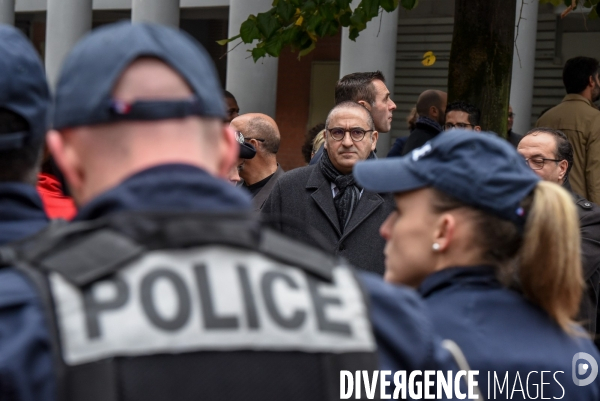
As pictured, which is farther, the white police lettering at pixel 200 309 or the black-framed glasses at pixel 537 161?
the black-framed glasses at pixel 537 161

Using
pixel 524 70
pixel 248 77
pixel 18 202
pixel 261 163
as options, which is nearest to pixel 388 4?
pixel 261 163

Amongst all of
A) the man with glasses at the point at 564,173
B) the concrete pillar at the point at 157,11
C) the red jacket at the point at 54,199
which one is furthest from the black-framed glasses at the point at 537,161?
the concrete pillar at the point at 157,11

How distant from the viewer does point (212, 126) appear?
143 centimetres

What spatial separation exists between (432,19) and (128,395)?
14423 millimetres

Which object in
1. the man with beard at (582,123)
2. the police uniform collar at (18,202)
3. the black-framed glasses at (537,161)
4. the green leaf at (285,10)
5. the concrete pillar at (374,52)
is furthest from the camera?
the concrete pillar at (374,52)

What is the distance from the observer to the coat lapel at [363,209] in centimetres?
476

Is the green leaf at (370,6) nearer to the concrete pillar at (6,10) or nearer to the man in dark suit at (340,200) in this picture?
the man in dark suit at (340,200)

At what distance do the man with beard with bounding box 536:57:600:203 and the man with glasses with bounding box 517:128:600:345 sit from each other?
1.70 m

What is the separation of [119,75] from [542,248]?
4.21 feet

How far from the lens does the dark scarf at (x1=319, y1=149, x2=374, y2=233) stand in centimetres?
486

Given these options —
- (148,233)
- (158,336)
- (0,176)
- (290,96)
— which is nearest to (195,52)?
(148,233)

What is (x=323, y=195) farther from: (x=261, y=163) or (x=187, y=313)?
(x=187, y=313)

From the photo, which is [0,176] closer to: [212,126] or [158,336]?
[212,126]

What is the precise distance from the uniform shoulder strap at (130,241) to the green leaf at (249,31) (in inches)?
195
